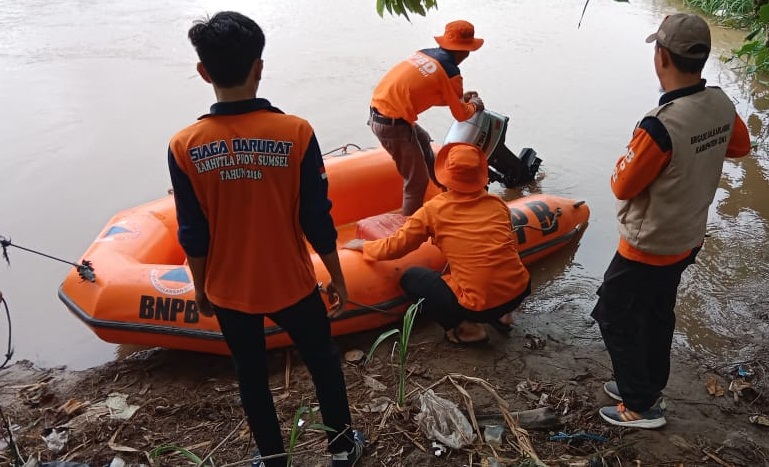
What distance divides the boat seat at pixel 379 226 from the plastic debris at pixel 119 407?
4.77 ft

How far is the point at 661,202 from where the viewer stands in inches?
73.4

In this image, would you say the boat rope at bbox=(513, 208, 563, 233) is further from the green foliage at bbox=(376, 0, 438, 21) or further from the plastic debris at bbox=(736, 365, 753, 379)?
the green foliage at bbox=(376, 0, 438, 21)

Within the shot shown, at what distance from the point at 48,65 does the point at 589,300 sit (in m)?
6.76

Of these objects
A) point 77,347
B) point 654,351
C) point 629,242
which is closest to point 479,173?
point 629,242

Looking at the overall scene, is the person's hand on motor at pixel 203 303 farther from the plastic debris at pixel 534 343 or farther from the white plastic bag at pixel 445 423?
the plastic debris at pixel 534 343

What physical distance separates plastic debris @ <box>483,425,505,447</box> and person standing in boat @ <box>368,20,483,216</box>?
181 centimetres

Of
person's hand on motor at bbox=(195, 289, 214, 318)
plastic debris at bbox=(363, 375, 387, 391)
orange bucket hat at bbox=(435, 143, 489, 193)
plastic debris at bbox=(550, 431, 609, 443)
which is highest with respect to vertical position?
orange bucket hat at bbox=(435, 143, 489, 193)

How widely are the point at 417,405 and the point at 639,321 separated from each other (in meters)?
0.85

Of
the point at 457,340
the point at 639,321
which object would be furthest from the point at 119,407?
the point at 639,321

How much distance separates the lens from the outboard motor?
382cm

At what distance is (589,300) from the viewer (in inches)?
134

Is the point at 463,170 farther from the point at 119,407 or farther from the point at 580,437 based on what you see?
the point at 119,407

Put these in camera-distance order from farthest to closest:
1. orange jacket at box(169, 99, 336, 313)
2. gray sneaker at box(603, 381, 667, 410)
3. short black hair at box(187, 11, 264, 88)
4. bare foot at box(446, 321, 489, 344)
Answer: bare foot at box(446, 321, 489, 344) → gray sneaker at box(603, 381, 667, 410) → orange jacket at box(169, 99, 336, 313) → short black hair at box(187, 11, 264, 88)

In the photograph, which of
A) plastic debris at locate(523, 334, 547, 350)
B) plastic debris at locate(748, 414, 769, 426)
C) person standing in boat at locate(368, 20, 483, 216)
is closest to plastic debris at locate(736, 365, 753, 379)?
plastic debris at locate(748, 414, 769, 426)
